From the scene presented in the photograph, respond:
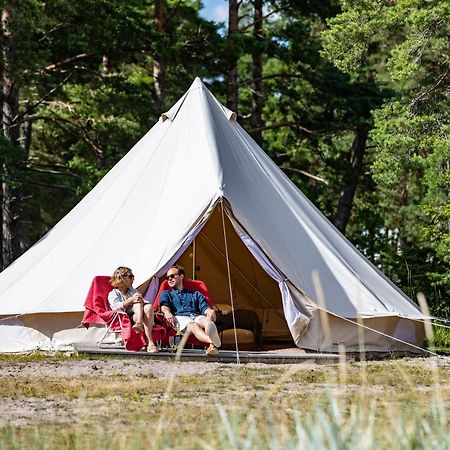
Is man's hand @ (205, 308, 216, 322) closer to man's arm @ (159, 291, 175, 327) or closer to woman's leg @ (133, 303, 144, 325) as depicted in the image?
man's arm @ (159, 291, 175, 327)

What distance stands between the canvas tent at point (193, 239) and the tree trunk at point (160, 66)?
9.22 metres

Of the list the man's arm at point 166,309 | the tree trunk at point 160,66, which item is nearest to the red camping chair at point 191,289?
the man's arm at point 166,309

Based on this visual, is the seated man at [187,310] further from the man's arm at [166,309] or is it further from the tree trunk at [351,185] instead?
the tree trunk at [351,185]

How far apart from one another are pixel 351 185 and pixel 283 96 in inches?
137

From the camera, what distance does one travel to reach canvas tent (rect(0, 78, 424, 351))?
9.27 meters

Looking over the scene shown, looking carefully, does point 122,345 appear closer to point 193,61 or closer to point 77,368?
point 77,368

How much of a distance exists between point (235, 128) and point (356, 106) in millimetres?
10449

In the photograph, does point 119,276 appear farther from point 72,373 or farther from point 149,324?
point 72,373

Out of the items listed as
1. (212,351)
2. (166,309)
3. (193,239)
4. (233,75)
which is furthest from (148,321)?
(233,75)

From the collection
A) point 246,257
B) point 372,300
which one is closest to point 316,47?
point 246,257

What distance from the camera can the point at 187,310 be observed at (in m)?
9.12

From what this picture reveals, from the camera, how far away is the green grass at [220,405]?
353cm

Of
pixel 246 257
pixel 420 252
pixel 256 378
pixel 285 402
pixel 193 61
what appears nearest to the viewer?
pixel 285 402

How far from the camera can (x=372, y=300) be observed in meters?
9.42
